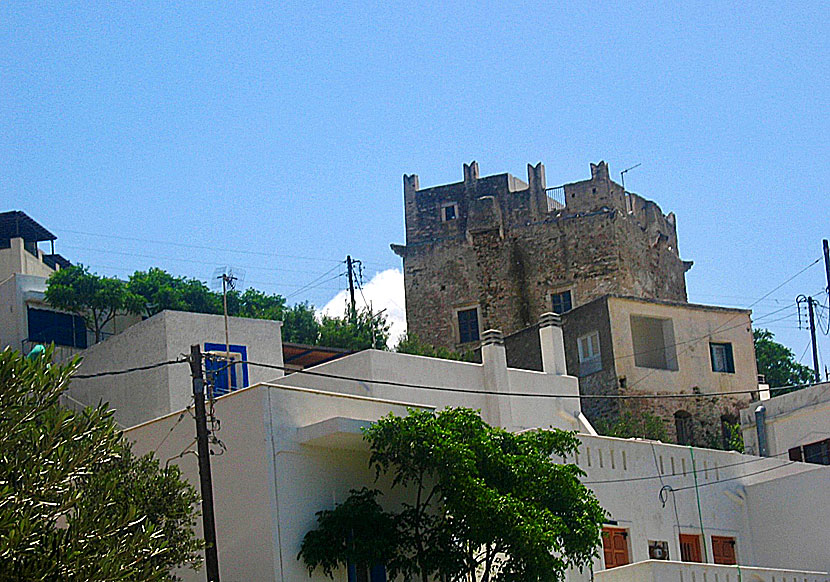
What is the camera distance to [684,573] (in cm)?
2336

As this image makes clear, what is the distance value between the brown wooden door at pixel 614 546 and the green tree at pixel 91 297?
19.4 metres

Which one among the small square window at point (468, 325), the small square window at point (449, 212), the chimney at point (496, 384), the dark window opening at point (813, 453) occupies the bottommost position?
the dark window opening at point (813, 453)

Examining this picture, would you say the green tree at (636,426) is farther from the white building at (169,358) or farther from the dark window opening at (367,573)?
the dark window opening at (367,573)

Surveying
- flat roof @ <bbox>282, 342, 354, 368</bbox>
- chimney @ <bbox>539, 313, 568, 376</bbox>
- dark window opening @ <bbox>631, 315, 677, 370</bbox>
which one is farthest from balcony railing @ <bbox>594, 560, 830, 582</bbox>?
dark window opening @ <bbox>631, 315, 677, 370</bbox>

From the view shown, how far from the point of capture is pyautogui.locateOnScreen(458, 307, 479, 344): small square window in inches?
2016

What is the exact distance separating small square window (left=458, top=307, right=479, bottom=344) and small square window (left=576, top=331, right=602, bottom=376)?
10.7 metres

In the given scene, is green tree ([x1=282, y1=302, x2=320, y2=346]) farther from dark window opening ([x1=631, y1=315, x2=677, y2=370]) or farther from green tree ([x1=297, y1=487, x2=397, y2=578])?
green tree ([x1=297, y1=487, x2=397, y2=578])

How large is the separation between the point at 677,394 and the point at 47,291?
1930 centimetres

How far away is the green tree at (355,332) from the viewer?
146 ft

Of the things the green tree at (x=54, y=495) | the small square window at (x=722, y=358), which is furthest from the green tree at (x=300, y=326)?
the green tree at (x=54, y=495)

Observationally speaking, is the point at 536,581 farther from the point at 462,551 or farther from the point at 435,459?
the point at 435,459

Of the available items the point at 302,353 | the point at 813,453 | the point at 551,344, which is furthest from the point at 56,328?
the point at 813,453

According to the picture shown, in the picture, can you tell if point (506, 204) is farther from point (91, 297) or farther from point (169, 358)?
point (169, 358)

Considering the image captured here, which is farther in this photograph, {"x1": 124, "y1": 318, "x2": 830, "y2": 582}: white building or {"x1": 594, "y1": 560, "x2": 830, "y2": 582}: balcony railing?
{"x1": 594, "y1": 560, "x2": 830, "y2": 582}: balcony railing
